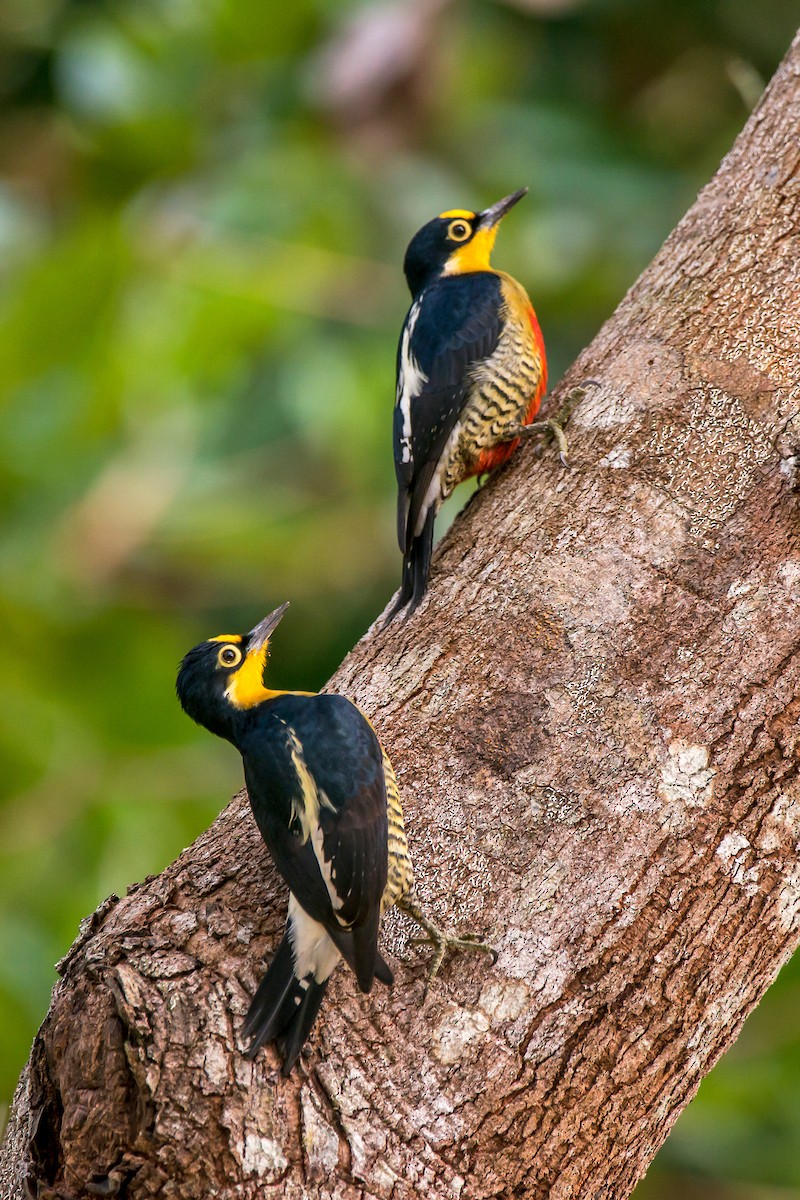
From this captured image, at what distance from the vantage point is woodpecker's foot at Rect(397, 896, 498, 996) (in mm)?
2770

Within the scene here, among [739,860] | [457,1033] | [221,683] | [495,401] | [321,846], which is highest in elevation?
[495,401]

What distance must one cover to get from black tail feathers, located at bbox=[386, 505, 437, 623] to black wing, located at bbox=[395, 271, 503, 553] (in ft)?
0.21

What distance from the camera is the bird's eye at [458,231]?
4758 millimetres

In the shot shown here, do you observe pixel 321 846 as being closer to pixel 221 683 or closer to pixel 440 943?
pixel 440 943

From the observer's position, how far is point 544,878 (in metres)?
2.86

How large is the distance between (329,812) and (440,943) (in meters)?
0.41

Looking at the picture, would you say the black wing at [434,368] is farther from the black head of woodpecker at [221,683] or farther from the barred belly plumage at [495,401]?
the black head of woodpecker at [221,683]

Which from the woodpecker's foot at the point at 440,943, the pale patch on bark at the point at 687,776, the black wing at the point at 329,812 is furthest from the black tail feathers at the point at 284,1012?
the pale patch on bark at the point at 687,776

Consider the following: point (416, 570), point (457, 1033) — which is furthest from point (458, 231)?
point (457, 1033)

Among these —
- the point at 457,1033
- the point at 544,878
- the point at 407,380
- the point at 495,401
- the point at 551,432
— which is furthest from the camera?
the point at 407,380

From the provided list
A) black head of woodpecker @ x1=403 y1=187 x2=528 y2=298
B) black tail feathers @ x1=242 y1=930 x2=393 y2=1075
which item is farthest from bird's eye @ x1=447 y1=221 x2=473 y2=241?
black tail feathers @ x1=242 y1=930 x2=393 y2=1075

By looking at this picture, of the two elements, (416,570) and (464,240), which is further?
(464,240)

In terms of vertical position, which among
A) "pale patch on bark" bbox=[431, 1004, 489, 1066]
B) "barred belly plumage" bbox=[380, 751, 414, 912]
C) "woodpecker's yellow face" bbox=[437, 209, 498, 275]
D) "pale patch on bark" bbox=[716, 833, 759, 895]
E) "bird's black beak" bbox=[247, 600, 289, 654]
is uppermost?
"woodpecker's yellow face" bbox=[437, 209, 498, 275]

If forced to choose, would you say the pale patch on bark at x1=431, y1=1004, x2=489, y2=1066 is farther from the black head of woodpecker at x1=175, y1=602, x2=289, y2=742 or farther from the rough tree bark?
the black head of woodpecker at x1=175, y1=602, x2=289, y2=742
